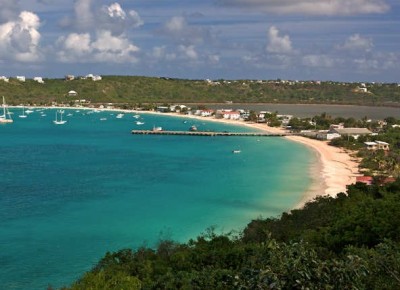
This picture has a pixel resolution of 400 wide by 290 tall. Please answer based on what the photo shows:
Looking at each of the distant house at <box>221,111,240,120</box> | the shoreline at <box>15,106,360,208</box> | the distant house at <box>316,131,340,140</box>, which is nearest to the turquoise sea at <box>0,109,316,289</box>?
the shoreline at <box>15,106,360,208</box>

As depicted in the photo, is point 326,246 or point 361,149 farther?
point 361,149

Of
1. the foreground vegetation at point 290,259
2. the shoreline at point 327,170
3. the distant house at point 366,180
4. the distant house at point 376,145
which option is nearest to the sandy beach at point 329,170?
the shoreline at point 327,170

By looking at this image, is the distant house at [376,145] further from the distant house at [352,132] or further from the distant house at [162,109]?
the distant house at [162,109]

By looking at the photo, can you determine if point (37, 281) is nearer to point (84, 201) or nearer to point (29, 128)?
point (84, 201)

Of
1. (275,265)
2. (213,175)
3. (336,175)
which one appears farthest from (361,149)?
(275,265)

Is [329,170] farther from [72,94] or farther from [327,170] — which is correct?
[72,94]

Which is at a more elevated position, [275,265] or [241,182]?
[275,265]

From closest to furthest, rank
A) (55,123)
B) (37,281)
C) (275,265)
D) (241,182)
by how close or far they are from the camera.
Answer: (275,265)
(37,281)
(241,182)
(55,123)

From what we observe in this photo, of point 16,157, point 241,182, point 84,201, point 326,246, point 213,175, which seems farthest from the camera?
point 16,157

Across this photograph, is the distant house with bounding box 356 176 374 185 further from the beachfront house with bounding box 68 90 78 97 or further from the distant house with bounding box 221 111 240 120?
the beachfront house with bounding box 68 90 78 97
